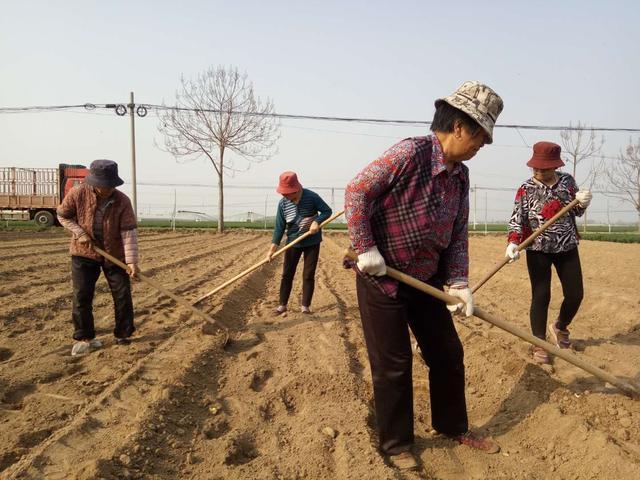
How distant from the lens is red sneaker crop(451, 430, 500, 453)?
2.74 m

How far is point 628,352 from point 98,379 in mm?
4316

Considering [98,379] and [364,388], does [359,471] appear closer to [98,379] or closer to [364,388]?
[364,388]

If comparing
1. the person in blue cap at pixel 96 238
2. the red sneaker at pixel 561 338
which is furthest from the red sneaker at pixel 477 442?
the person in blue cap at pixel 96 238

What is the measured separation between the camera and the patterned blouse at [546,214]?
163 inches

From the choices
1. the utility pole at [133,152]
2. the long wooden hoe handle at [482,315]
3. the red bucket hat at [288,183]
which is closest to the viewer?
the long wooden hoe handle at [482,315]

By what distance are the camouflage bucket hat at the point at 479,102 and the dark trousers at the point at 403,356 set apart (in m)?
0.88

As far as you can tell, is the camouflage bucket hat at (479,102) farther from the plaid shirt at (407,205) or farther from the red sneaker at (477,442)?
the red sneaker at (477,442)

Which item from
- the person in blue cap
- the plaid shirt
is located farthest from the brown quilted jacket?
the plaid shirt

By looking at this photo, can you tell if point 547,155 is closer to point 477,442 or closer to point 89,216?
point 477,442

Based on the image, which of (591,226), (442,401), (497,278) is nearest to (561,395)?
(442,401)

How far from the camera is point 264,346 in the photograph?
4.70 meters

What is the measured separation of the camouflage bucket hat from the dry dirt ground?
1.68 metres

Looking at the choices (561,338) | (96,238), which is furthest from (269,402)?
(561,338)

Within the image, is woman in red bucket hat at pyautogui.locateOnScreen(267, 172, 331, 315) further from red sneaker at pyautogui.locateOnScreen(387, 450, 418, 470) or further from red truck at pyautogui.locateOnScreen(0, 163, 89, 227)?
red truck at pyautogui.locateOnScreen(0, 163, 89, 227)
